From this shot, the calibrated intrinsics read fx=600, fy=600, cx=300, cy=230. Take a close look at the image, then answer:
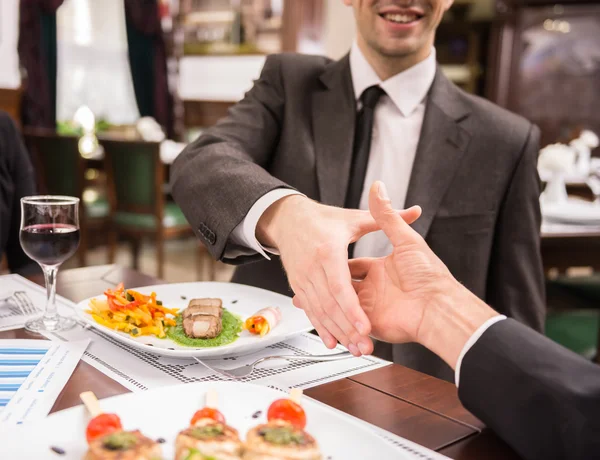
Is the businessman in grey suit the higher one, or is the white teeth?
the white teeth

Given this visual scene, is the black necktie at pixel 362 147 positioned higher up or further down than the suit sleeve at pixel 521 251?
higher up

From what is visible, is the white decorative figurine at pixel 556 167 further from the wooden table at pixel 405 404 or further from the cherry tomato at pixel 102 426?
the cherry tomato at pixel 102 426

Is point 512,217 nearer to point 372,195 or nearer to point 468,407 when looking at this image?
point 372,195

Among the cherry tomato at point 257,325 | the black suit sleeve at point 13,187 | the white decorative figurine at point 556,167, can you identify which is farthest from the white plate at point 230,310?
the white decorative figurine at point 556,167

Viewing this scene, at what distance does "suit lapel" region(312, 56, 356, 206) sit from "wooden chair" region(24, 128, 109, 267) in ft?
9.28

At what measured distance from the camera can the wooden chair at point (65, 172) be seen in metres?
4.13

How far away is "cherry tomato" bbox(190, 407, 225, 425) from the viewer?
2.16 ft

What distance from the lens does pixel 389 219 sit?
881 millimetres

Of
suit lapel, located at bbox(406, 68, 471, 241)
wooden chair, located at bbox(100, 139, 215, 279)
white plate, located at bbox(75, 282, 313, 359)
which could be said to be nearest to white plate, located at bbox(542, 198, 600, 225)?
suit lapel, located at bbox(406, 68, 471, 241)

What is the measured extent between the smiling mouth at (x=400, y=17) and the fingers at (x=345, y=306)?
90 centimetres

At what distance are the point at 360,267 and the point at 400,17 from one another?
825mm

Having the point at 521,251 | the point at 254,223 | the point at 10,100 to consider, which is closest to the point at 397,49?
the point at 521,251

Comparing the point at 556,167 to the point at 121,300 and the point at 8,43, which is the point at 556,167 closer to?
the point at 121,300

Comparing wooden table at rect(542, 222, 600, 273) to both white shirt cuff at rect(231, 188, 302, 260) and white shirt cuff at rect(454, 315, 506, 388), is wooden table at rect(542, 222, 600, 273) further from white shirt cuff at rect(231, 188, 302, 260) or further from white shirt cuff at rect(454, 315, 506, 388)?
white shirt cuff at rect(454, 315, 506, 388)
